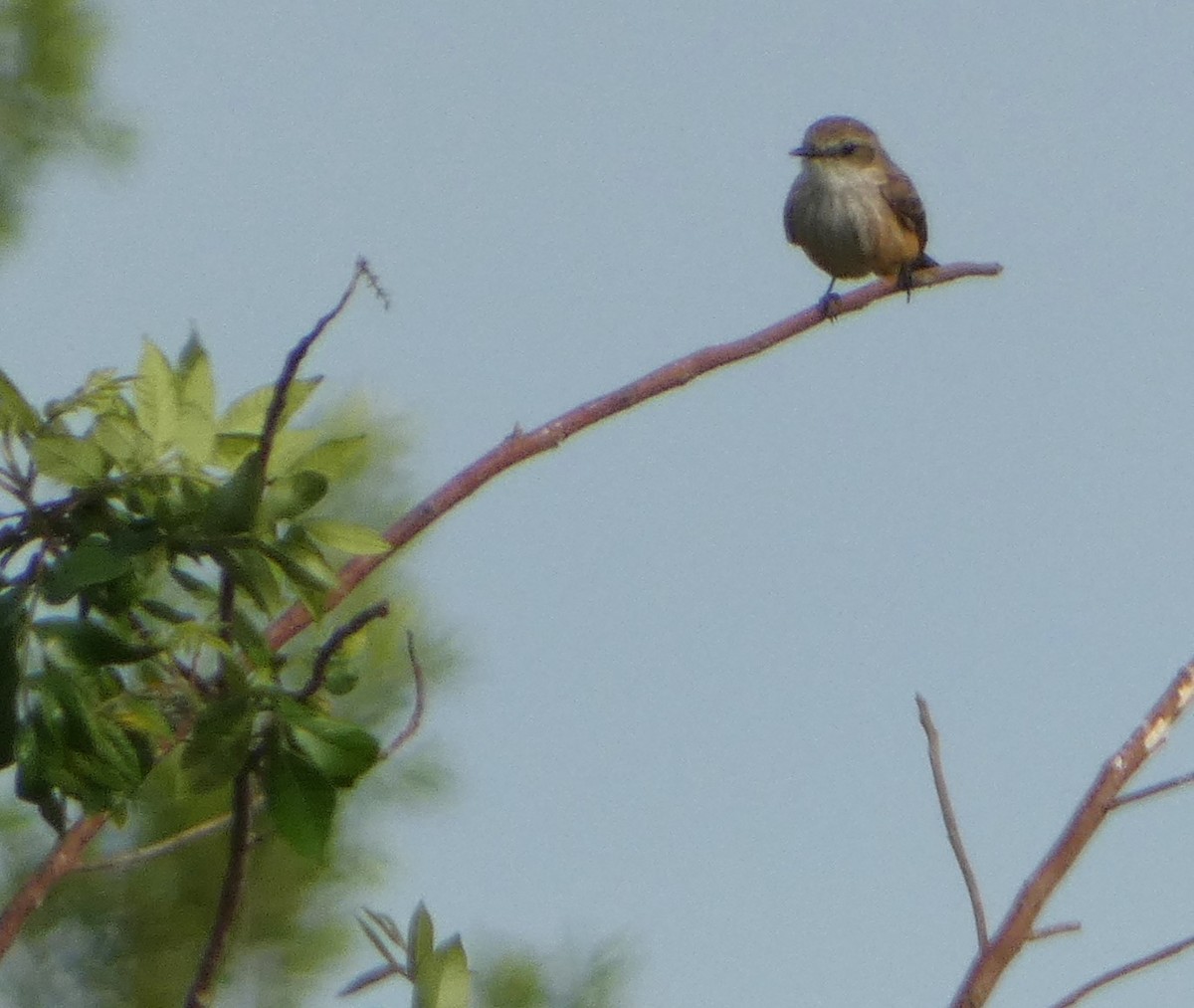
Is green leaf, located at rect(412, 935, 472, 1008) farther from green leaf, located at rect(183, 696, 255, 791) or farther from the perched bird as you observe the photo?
the perched bird

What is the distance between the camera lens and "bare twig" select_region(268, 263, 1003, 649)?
1836mm

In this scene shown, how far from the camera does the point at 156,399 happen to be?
1.74 metres

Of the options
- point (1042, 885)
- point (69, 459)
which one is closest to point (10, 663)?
point (69, 459)

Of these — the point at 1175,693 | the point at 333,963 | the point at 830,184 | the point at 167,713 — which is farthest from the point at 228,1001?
the point at 1175,693

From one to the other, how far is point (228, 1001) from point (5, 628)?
403 cm

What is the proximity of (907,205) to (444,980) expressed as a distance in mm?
5874

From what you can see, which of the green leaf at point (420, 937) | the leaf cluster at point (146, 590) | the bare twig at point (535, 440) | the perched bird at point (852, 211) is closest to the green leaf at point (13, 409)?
the leaf cluster at point (146, 590)

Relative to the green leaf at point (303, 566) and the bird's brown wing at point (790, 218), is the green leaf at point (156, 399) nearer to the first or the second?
the green leaf at point (303, 566)

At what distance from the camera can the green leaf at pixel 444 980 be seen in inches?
56.1

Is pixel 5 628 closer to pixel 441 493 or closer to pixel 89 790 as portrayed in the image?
pixel 89 790

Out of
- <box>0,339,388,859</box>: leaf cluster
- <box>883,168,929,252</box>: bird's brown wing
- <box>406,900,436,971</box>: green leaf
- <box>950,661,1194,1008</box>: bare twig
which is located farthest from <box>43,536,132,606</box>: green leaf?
<box>883,168,929,252</box>: bird's brown wing

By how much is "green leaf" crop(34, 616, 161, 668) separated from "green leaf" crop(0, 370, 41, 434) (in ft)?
0.53

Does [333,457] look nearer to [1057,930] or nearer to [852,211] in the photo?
[1057,930]

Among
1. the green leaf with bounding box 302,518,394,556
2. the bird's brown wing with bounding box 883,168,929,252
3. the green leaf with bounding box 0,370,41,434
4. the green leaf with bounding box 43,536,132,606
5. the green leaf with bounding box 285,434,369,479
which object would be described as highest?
the green leaf with bounding box 0,370,41,434
